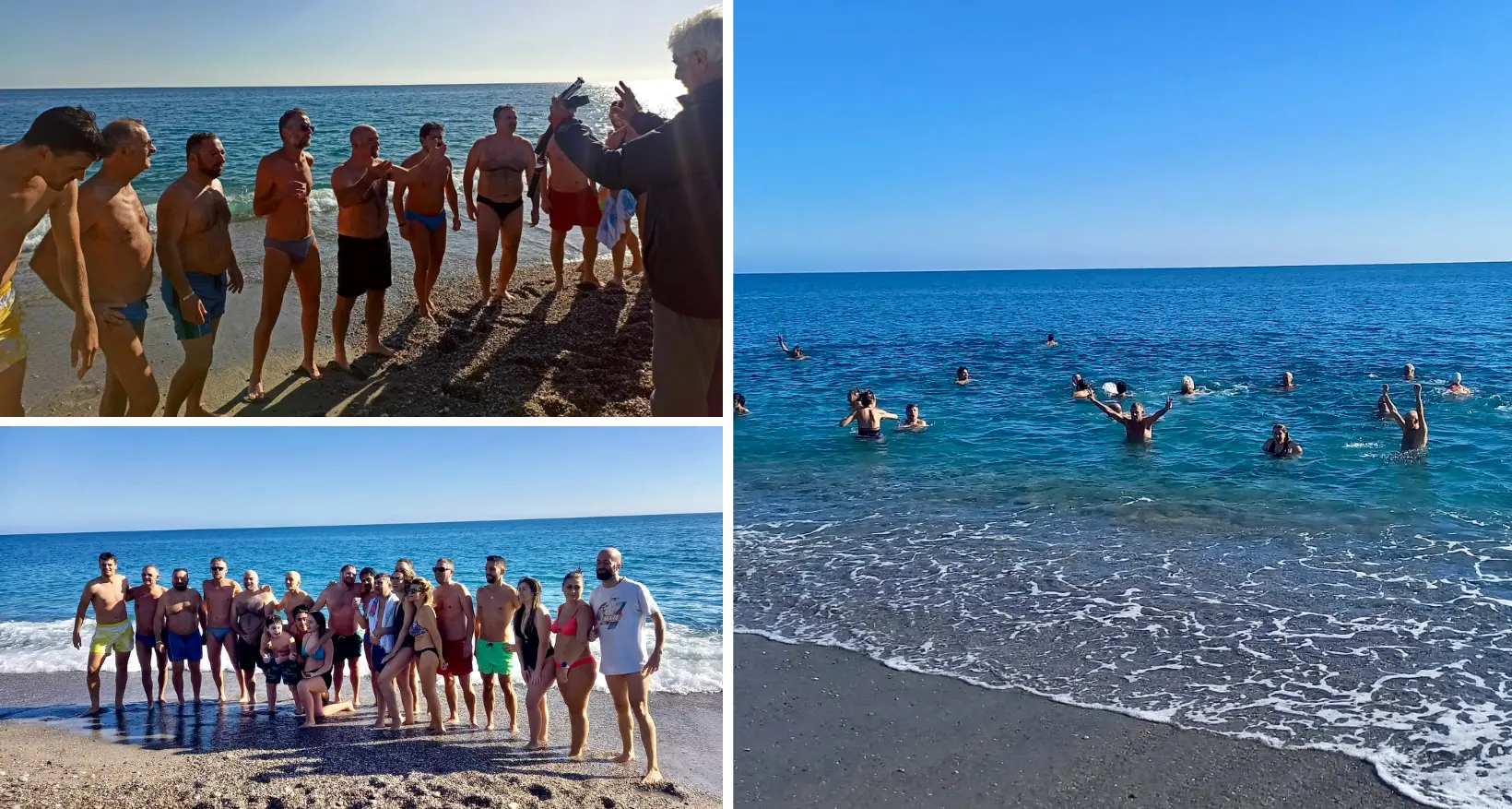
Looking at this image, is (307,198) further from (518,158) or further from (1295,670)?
(1295,670)

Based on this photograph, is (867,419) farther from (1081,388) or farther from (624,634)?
(624,634)

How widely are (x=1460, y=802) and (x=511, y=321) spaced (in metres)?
5.22

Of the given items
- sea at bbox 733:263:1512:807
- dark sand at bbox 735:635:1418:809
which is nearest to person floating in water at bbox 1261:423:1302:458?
sea at bbox 733:263:1512:807

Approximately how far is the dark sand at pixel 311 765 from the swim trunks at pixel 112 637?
480 mm

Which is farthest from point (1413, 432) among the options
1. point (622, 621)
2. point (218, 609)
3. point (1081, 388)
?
point (218, 609)

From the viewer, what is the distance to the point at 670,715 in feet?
21.9

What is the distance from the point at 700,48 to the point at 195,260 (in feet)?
7.39

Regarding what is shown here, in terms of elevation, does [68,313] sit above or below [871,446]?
above

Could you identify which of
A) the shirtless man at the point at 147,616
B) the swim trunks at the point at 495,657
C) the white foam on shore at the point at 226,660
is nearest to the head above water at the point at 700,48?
the swim trunks at the point at 495,657

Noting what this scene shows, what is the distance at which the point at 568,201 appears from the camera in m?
6.00

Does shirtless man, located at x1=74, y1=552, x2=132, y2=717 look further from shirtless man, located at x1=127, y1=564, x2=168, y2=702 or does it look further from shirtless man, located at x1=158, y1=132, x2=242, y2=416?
shirtless man, located at x1=158, y1=132, x2=242, y2=416

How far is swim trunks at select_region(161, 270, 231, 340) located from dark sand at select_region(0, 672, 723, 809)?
232cm

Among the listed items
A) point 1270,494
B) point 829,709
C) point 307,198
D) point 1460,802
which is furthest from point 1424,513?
point 307,198

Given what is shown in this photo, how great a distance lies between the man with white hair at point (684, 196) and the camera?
2.44 m
